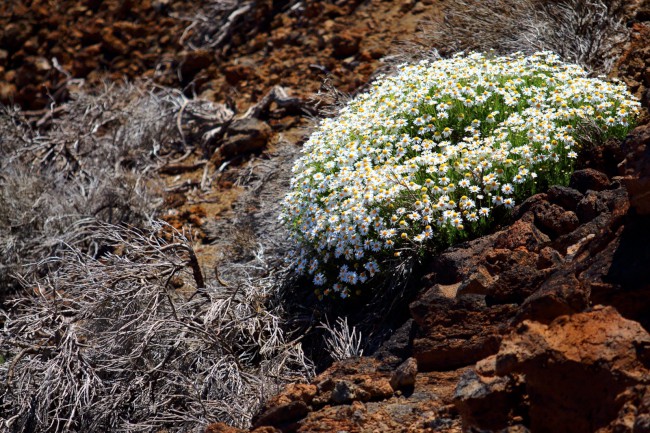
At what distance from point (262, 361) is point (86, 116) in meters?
4.95

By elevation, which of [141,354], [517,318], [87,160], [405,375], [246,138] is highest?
[517,318]

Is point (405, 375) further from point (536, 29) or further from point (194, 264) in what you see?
point (536, 29)

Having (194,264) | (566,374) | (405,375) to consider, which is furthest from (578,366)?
(194,264)

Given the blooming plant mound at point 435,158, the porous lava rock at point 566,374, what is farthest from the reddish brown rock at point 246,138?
the porous lava rock at point 566,374

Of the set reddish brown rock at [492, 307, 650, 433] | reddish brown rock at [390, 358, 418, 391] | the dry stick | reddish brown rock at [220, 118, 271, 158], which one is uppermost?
reddish brown rock at [492, 307, 650, 433]

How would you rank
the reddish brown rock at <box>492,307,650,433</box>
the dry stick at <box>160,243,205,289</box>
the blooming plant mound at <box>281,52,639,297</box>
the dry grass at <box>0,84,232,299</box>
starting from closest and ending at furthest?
the reddish brown rock at <box>492,307,650,433</box> → the blooming plant mound at <box>281,52,639,297</box> → the dry stick at <box>160,243,205,289</box> → the dry grass at <box>0,84,232,299</box>

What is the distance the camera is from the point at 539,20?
6.32 metres

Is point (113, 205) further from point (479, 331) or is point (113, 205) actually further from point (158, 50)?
point (479, 331)

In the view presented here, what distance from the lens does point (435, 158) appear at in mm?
4523

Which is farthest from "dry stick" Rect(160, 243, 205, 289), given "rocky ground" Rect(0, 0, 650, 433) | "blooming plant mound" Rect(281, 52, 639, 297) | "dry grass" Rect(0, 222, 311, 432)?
"blooming plant mound" Rect(281, 52, 639, 297)

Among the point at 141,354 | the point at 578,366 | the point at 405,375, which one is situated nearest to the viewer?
the point at 578,366

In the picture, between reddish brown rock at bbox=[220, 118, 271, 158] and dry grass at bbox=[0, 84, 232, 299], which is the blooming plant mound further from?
dry grass at bbox=[0, 84, 232, 299]

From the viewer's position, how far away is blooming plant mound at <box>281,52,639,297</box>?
4.45m

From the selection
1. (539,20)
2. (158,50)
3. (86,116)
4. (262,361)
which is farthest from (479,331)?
(158,50)
